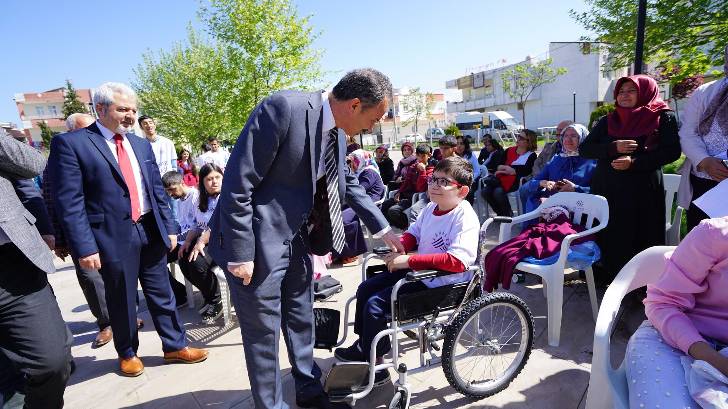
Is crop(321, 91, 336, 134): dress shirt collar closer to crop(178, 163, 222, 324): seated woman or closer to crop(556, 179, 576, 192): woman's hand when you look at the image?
crop(178, 163, 222, 324): seated woman

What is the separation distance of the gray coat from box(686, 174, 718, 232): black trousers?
13.0ft

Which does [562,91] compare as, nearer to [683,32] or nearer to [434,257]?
[683,32]

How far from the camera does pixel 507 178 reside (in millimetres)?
5496

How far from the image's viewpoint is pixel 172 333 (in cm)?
284

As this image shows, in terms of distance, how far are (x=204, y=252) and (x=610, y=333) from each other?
309 cm

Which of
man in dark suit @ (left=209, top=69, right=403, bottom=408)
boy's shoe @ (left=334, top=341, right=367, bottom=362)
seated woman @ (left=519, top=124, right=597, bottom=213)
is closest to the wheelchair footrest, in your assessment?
boy's shoe @ (left=334, top=341, right=367, bottom=362)

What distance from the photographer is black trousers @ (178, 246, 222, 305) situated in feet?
11.2

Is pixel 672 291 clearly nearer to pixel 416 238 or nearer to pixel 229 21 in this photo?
pixel 416 238

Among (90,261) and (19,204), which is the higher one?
(19,204)

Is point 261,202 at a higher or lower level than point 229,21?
lower

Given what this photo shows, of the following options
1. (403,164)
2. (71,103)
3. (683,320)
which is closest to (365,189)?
(403,164)

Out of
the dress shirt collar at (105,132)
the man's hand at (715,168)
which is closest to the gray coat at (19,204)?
the dress shirt collar at (105,132)

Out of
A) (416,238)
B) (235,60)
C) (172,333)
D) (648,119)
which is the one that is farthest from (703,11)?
(235,60)

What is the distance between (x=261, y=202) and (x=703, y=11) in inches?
306
